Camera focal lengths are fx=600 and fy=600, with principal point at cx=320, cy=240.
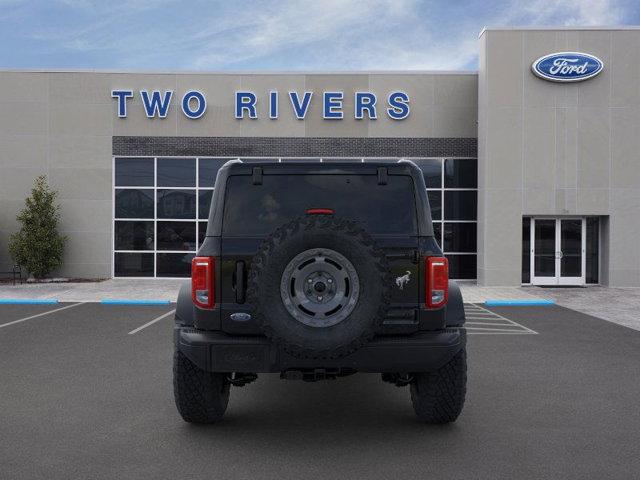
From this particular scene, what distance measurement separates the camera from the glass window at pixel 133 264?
20.9 m

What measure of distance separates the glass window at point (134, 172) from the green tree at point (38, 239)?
232 centimetres

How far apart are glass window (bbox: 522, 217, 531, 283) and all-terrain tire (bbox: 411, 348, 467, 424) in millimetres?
15575

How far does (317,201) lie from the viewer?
15.3 feet

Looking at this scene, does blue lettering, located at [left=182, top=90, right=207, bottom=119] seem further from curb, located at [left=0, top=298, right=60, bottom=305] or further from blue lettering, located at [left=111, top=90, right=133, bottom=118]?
curb, located at [left=0, top=298, right=60, bottom=305]

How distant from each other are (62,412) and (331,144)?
53.2ft

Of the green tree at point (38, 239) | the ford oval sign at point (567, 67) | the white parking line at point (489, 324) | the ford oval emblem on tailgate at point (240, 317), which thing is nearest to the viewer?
the ford oval emblem on tailgate at point (240, 317)

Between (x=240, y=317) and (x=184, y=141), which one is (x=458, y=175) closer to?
(x=184, y=141)

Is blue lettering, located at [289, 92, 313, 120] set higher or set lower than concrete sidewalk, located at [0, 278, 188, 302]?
higher

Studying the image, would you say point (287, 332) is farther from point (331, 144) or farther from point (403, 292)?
point (331, 144)

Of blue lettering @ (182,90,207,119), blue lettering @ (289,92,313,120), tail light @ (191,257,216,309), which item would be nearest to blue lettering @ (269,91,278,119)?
blue lettering @ (289,92,313,120)

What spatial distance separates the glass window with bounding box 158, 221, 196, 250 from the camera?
2086 cm

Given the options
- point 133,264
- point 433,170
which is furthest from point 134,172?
point 433,170

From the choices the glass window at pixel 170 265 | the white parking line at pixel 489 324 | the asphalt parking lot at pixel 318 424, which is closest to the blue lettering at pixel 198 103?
the glass window at pixel 170 265

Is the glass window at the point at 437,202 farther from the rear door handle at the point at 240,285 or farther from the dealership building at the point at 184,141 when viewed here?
the rear door handle at the point at 240,285
